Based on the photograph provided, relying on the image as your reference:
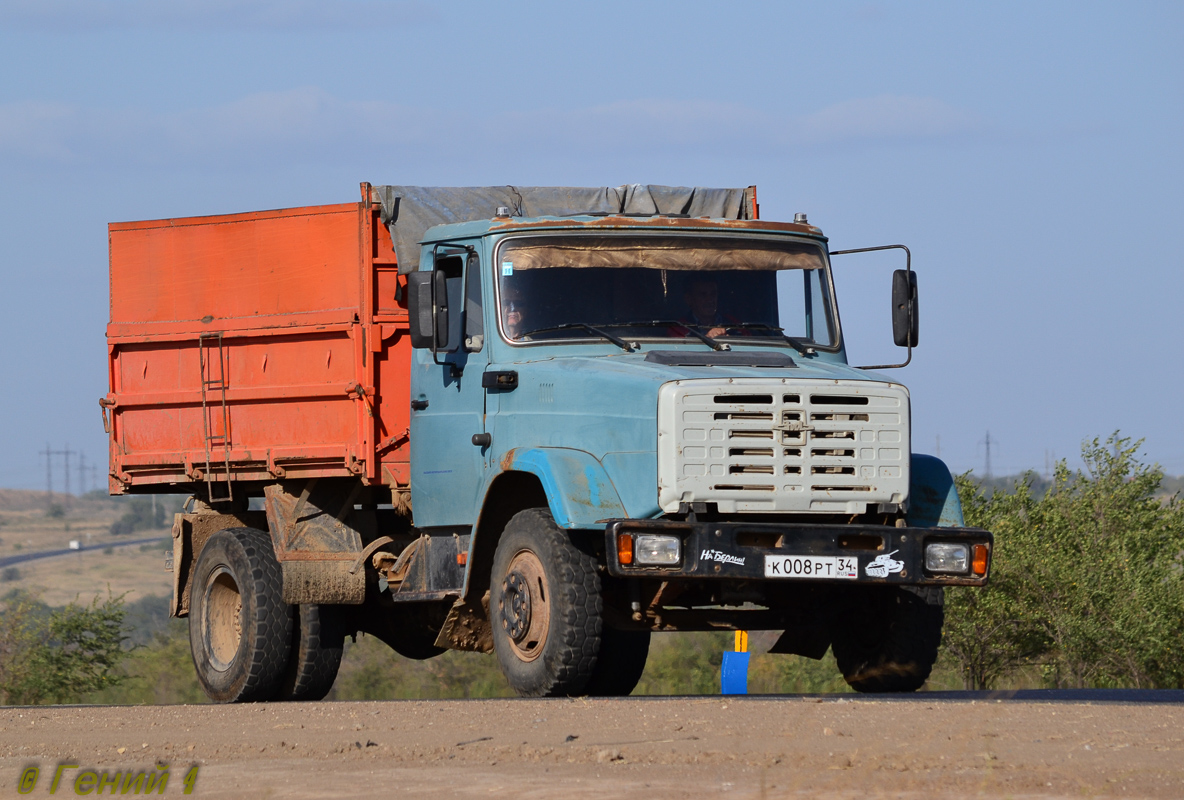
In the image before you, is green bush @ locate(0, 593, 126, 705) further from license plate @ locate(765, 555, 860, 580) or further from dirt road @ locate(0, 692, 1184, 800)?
license plate @ locate(765, 555, 860, 580)

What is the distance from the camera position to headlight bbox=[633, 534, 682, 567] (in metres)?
9.05

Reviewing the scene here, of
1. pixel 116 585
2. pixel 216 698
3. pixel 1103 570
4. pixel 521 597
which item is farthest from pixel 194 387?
pixel 116 585

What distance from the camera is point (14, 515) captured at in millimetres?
157125

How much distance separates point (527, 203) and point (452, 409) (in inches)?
81.4

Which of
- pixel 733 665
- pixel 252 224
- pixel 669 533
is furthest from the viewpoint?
pixel 733 665

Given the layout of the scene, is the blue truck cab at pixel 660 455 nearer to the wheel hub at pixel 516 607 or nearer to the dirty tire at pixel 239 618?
the wheel hub at pixel 516 607

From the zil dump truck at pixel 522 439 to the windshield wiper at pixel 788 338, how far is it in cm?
2

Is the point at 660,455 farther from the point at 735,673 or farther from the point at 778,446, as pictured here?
the point at 735,673

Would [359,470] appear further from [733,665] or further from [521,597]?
[733,665]

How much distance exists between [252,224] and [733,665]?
6.17m

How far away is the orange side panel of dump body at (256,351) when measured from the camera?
11.8 metres

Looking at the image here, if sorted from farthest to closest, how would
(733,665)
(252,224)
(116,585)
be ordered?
(116,585) → (733,665) → (252,224)

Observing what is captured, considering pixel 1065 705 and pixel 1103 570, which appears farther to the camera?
pixel 1103 570

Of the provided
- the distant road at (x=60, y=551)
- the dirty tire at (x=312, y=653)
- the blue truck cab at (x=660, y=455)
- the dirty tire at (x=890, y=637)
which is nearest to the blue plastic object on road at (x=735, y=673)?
the dirty tire at (x=312, y=653)
